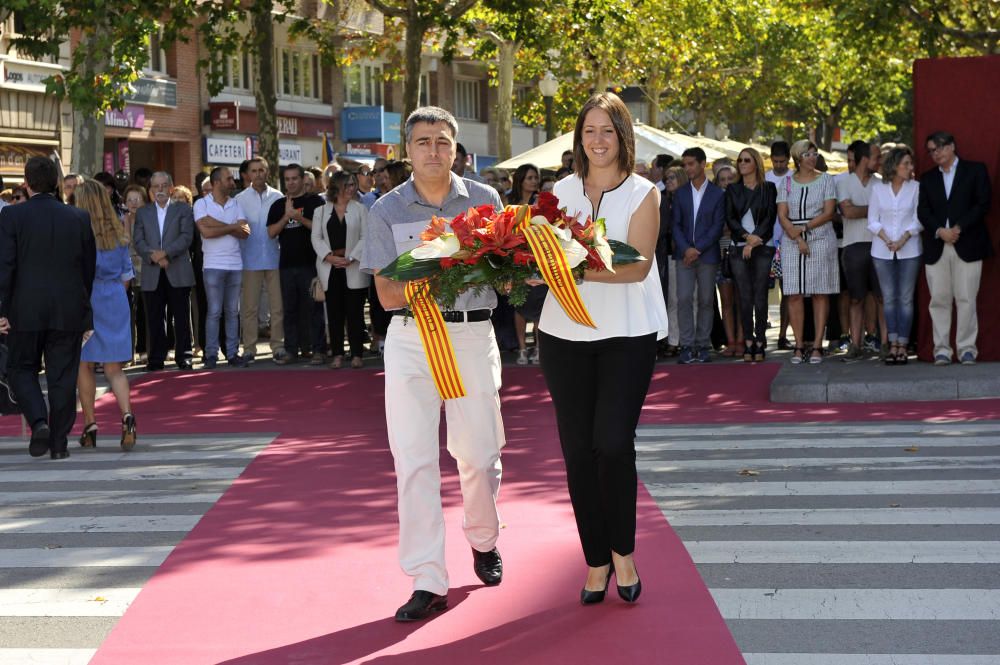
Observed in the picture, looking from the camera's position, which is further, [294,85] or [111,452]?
[294,85]

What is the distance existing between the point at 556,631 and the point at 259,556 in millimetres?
2172

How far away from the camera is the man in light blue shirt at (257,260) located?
56.3 ft

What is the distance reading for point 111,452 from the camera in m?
11.3

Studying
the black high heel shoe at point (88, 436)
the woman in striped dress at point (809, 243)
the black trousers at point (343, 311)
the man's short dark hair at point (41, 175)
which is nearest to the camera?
the man's short dark hair at point (41, 175)

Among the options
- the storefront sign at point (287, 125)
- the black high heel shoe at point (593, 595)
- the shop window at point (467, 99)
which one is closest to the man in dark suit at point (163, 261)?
the black high heel shoe at point (593, 595)

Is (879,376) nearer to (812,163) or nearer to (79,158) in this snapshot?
(812,163)

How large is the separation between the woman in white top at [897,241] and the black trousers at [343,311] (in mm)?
5510

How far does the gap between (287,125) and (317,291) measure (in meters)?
25.6

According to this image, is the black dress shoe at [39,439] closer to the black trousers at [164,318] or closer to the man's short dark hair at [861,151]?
the black trousers at [164,318]

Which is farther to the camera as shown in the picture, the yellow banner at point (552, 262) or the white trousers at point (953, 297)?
the white trousers at point (953, 297)

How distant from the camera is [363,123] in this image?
144 ft

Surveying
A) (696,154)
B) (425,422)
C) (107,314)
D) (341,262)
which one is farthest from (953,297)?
(425,422)

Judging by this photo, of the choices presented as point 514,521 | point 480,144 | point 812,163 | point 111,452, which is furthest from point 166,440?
point 480,144

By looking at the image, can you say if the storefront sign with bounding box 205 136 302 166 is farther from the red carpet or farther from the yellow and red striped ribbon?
the yellow and red striped ribbon
